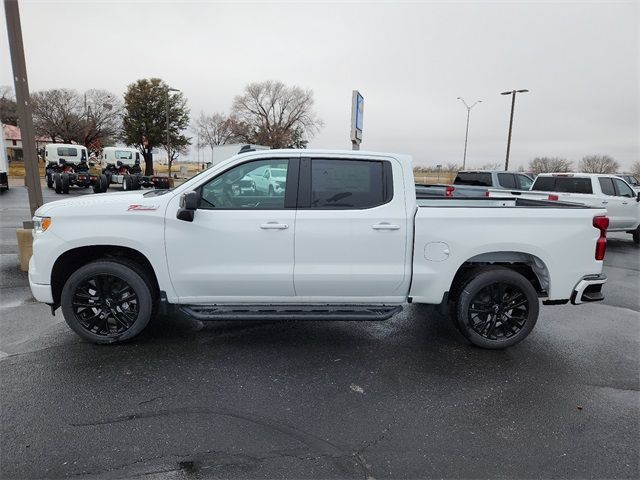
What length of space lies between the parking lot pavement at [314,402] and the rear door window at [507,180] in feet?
32.9

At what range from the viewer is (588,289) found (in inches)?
166

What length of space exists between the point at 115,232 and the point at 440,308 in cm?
330

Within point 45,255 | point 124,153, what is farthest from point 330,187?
point 124,153

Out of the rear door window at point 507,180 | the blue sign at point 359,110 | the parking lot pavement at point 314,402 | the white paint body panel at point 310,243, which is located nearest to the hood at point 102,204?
the white paint body panel at point 310,243

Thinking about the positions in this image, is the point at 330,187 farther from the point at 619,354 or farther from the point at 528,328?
the point at 619,354

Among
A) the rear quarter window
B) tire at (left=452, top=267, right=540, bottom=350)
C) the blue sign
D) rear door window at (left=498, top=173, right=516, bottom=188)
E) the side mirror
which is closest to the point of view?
the side mirror

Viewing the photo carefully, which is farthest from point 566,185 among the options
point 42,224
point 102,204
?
point 42,224

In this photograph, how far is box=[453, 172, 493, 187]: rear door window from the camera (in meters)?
14.3

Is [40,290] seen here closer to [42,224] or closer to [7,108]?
[42,224]

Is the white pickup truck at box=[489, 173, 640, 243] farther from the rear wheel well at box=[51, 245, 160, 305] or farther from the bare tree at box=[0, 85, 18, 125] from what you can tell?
the bare tree at box=[0, 85, 18, 125]

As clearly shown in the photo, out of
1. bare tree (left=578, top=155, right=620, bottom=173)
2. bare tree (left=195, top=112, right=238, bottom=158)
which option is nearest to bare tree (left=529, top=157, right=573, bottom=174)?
bare tree (left=578, top=155, right=620, bottom=173)

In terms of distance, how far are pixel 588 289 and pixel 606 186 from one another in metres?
8.92

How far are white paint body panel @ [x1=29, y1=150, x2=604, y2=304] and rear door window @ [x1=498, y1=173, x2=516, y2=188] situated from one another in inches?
430

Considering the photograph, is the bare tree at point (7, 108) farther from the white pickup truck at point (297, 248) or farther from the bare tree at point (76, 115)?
the white pickup truck at point (297, 248)
